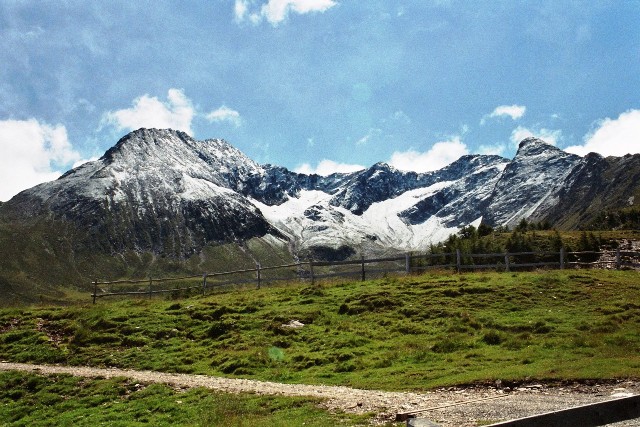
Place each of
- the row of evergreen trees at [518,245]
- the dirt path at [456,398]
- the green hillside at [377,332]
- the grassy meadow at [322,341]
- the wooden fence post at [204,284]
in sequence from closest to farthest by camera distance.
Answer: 1. the dirt path at [456,398]
2. the grassy meadow at [322,341]
3. the green hillside at [377,332]
4. the wooden fence post at [204,284]
5. the row of evergreen trees at [518,245]

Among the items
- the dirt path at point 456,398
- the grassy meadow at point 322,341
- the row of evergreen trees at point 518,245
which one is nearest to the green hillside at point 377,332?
the grassy meadow at point 322,341

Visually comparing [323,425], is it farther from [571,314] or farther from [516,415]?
[571,314]

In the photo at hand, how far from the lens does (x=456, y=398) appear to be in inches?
575

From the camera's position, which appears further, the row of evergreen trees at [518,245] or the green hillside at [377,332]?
the row of evergreen trees at [518,245]

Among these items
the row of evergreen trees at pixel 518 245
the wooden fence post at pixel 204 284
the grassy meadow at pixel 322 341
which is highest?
the row of evergreen trees at pixel 518 245

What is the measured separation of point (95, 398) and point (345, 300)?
1767 centimetres

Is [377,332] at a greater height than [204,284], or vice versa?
[204,284]

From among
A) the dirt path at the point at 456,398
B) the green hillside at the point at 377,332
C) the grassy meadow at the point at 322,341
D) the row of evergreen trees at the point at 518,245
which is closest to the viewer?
the dirt path at the point at 456,398

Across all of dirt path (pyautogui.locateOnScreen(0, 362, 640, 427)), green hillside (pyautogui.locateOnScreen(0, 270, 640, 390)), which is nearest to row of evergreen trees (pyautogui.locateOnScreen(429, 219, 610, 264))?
green hillside (pyautogui.locateOnScreen(0, 270, 640, 390))

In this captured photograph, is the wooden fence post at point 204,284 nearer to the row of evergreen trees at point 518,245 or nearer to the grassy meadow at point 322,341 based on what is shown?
the grassy meadow at point 322,341

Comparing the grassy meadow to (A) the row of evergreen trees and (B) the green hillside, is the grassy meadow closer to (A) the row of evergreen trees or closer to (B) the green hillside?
(B) the green hillside

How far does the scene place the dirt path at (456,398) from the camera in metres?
12.4

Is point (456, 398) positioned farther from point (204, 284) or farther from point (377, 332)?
point (204, 284)

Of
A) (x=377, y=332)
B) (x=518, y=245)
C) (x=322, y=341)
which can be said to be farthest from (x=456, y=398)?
(x=518, y=245)
